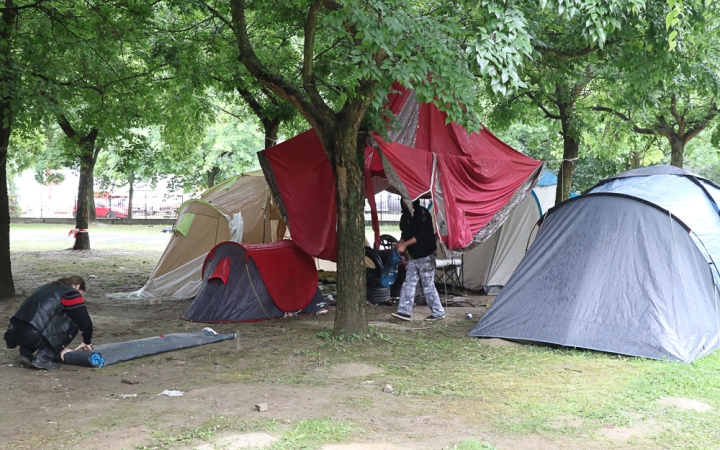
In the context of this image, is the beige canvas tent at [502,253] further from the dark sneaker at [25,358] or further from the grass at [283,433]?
the grass at [283,433]

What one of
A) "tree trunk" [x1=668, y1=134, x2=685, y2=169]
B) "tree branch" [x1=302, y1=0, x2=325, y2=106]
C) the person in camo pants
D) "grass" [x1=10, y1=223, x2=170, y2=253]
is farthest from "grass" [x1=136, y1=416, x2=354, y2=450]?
"grass" [x1=10, y1=223, x2=170, y2=253]

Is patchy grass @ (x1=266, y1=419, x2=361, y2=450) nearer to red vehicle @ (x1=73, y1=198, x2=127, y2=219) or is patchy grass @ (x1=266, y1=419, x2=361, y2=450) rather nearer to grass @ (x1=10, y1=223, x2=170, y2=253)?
grass @ (x1=10, y1=223, x2=170, y2=253)

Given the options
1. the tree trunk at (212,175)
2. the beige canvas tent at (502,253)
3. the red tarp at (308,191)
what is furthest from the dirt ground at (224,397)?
the tree trunk at (212,175)

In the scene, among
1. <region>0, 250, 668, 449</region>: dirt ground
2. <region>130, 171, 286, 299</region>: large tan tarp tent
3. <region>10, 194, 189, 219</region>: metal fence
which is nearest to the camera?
<region>0, 250, 668, 449</region>: dirt ground

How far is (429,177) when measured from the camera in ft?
30.2

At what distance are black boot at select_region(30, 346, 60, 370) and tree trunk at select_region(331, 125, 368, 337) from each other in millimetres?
3128

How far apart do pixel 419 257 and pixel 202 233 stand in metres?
4.70

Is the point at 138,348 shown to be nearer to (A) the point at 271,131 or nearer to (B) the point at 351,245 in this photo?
(B) the point at 351,245

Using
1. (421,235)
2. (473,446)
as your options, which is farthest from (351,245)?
(473,446)

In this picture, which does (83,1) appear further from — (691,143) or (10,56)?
(691,143)

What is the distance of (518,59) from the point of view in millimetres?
6086

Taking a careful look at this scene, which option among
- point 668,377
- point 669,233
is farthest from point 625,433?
point 669,233

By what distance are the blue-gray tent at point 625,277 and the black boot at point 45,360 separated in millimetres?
4699

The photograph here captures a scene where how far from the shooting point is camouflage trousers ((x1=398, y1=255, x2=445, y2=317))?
9.97 metres
